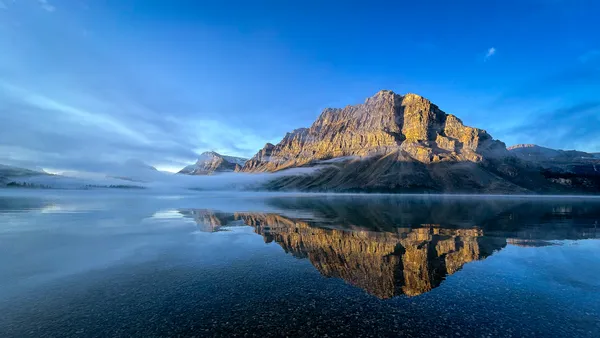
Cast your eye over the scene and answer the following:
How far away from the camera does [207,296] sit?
14570mm

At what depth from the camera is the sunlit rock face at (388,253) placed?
17.0 metres

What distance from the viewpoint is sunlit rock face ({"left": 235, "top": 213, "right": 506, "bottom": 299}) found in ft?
55.7

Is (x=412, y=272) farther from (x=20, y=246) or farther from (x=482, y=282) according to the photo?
(x=20, y=246)

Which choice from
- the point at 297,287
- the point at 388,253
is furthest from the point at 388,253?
the point at 297,287

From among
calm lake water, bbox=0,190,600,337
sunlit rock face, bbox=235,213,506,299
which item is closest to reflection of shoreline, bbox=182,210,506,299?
sunlit rock face, bbox=235,213,506,299

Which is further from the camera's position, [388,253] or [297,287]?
[388,253]

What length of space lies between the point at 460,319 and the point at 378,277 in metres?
5.65

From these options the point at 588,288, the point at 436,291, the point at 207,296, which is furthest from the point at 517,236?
the point at 207,296

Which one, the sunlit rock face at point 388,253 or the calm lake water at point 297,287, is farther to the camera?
the sunlit rock face at point 388,253

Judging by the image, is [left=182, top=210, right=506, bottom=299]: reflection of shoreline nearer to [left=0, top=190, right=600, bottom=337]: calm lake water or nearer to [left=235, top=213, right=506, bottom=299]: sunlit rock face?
[left=235, top=213, right=506, bottom=299]: sunlit rock face

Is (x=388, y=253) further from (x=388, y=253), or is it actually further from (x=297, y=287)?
(x=297, y=287)

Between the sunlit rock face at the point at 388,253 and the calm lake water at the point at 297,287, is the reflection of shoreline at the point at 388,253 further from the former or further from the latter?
the calm lake water at the point at 297,287

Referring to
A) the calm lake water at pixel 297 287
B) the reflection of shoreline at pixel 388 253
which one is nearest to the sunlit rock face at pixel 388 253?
the reflection of shoreline at pixel 388 253

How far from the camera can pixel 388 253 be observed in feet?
74.9
